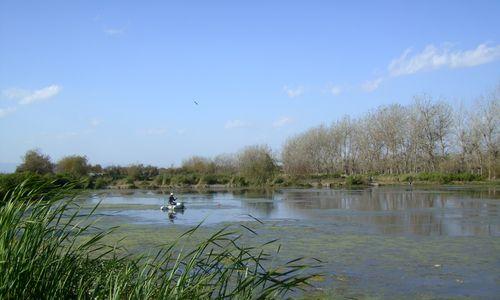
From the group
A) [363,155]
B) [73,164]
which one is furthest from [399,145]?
[73,164]

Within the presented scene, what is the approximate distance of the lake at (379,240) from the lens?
400 inches

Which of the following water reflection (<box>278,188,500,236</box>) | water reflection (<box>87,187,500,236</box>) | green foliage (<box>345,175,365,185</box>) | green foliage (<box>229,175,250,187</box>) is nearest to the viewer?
water reflection (<box>278,188,500,236</box>)

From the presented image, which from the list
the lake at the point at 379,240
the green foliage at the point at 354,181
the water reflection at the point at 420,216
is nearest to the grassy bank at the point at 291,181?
the green foliage at the point at 354,181

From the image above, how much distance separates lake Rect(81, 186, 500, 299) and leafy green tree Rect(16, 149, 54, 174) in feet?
109

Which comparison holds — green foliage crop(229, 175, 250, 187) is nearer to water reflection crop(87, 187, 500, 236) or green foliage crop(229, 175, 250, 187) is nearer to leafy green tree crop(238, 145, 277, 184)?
leafy green tree crop(238, 145, 277, 184)

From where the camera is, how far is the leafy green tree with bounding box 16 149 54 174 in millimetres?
58031

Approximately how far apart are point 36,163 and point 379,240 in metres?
51.6

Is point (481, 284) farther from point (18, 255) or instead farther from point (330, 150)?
point (330, 150)

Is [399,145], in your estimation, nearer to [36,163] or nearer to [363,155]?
[363,155]

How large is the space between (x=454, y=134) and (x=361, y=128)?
1423cm

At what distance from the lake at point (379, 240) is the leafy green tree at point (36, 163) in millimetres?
33192

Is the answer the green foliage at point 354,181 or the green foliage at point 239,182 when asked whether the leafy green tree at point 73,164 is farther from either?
the green foliage at point 354,181

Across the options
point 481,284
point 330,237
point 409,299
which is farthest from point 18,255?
point 330,237

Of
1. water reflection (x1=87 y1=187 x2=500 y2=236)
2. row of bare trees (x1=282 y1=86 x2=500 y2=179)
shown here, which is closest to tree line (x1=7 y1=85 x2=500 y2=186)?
row of bare trees (x1=282 y1=86 x2=500 y2=179)
